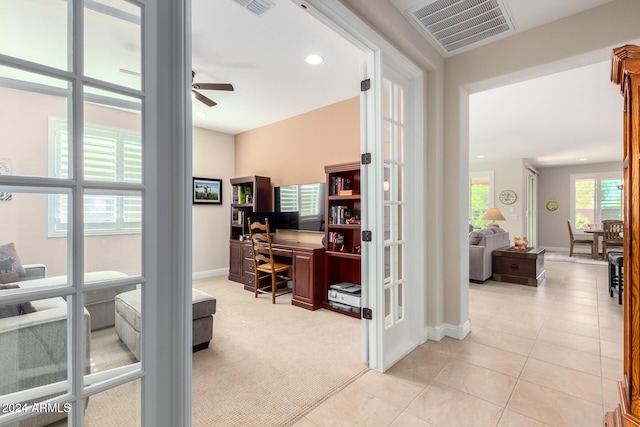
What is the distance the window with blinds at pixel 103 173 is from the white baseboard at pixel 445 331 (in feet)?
8.54

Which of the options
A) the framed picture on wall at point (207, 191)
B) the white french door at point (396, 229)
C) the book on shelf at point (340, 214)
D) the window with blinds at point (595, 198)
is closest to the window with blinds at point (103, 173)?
the white french door at point (396, 229)

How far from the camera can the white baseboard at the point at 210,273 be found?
5.26 meters

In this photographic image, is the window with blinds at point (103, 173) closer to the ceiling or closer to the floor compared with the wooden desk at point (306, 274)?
closer to the ceiling

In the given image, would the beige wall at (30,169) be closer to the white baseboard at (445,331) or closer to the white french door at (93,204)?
the white french door at (93,204)

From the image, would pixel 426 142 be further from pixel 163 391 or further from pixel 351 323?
pixel 163 391

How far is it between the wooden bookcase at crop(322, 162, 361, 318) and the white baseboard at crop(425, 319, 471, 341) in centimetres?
114

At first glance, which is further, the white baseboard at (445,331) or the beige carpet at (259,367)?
the white baseboard at (445,331)

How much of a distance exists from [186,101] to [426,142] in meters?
2.22

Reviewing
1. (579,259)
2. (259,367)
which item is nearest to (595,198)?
(579,259)

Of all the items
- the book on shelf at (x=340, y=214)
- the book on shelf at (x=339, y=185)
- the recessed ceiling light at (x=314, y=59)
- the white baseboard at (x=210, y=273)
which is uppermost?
the recessed ceiling light at (x=314, y=59)

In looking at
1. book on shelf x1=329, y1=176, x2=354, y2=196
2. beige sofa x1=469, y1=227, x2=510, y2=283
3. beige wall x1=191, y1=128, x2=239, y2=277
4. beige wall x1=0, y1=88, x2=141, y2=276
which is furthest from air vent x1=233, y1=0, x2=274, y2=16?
beige sofa x1=469, y1=227, x2=510, y2=283

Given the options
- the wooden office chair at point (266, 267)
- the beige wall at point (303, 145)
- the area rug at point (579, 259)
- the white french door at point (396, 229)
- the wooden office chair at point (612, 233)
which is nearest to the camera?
the white french door at point (396, 229)

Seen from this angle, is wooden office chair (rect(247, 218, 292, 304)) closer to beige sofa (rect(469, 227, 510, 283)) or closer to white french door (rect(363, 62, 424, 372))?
white french door (rect(363, 62, 424, 372))

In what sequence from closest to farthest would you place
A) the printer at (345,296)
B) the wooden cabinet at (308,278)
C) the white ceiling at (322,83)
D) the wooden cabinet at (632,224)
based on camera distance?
the wooden cabinet at (632,224)
the white ceiling at (322,83)
the printer at (345,296)
the wooden cabinet at (308,278)
